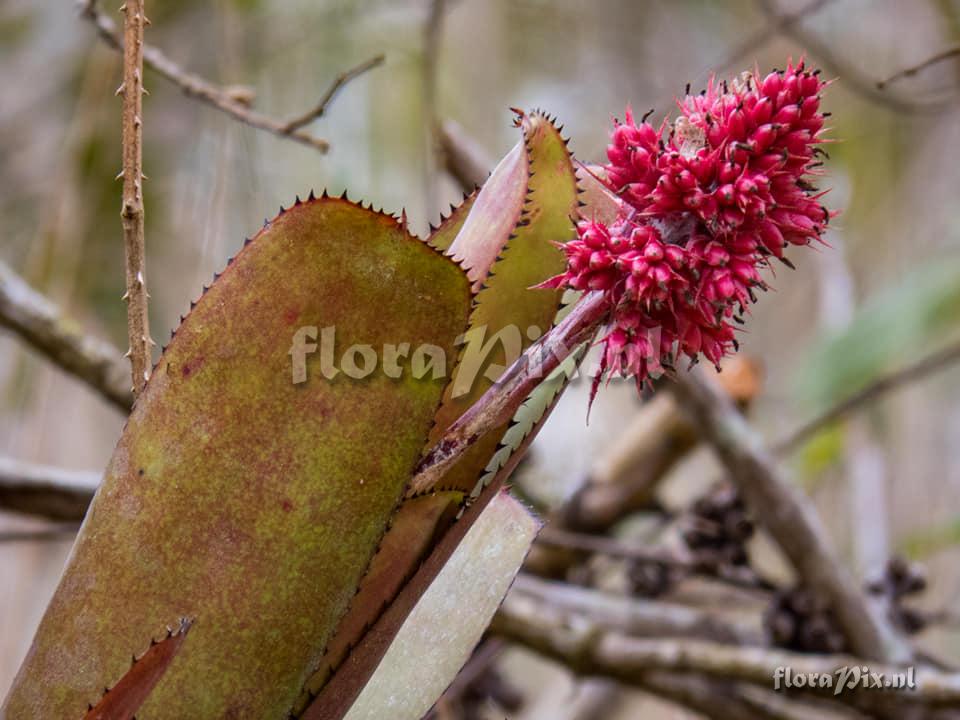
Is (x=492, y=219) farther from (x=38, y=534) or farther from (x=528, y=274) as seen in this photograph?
(x=38, y=534)

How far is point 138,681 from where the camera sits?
1.85ft

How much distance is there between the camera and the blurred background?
5.70 ft

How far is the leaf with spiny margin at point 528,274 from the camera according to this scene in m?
0.66

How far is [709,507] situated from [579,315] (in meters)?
1.01

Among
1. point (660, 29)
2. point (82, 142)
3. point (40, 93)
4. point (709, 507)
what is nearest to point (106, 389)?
point (82, 142)

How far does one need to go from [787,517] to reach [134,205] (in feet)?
3.32

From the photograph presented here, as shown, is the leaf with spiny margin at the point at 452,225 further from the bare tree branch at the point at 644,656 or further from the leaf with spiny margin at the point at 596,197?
the bare tree branch at the point at 644,656

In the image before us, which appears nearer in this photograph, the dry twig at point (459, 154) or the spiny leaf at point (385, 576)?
the spiny leaf at point (385, 576)

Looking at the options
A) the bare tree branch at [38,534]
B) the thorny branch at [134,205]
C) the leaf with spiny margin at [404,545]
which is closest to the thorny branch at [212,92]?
the thorny branch at [134,205]

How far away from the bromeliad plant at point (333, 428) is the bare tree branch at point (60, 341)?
74 centimetres

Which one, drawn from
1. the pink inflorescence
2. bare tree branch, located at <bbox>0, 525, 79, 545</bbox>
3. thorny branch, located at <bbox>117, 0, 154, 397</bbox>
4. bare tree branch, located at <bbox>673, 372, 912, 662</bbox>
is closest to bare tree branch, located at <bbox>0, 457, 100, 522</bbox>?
bare tree branch, located at <bbox>0, 525, 79, 545</bbox>

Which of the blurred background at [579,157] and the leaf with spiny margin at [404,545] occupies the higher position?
the blurred background at [579,157]

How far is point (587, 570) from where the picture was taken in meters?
1.81

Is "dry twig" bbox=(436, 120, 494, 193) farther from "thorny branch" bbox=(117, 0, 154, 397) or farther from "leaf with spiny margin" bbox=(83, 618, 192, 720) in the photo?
"leaf with spiny margin" bbox=(83, 618, 192, 720)
